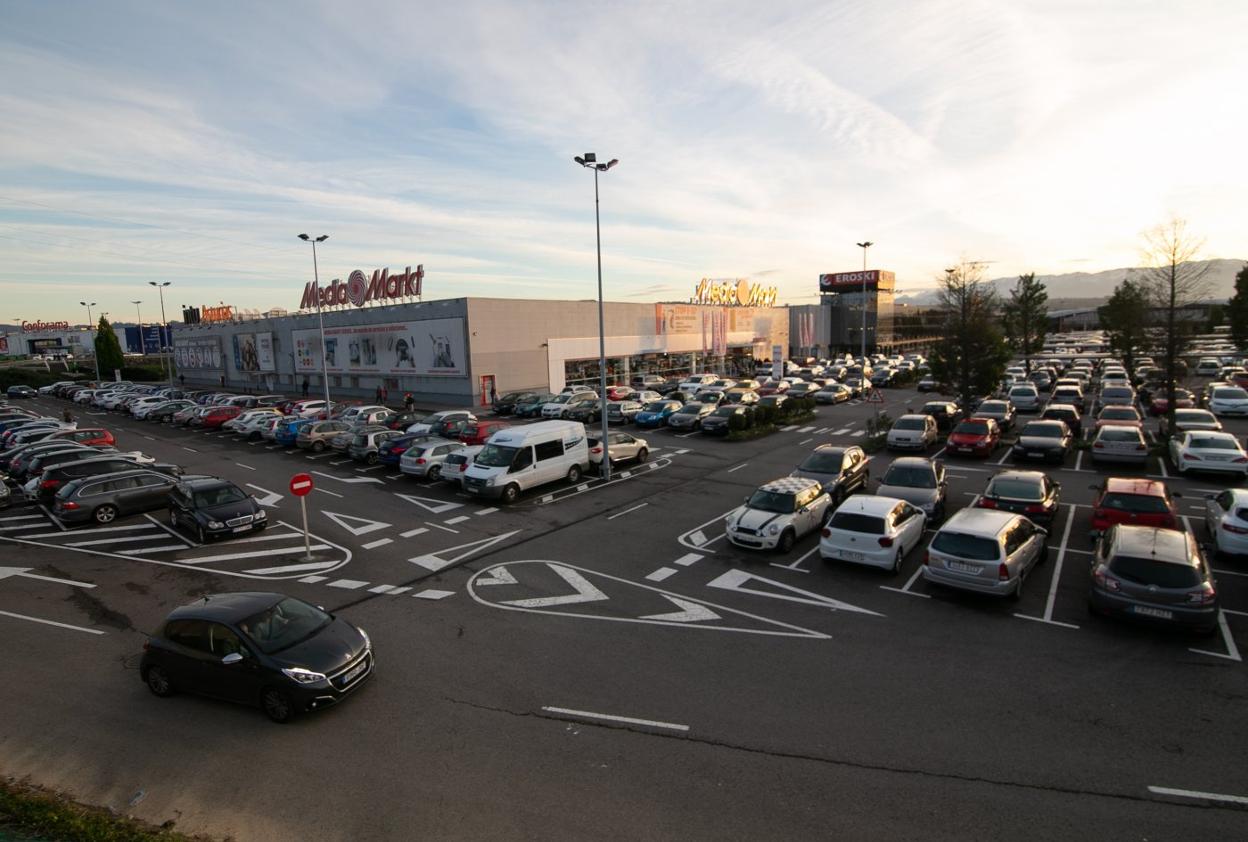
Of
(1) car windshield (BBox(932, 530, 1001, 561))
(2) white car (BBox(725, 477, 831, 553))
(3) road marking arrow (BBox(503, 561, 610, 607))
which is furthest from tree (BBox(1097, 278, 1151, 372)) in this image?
(3) road marking arrow (BBox(503, 561, 610, 607))

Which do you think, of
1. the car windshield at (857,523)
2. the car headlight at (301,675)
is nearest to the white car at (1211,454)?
the car windshield at (857,523)

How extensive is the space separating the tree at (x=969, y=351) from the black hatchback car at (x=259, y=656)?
3021 centimetres

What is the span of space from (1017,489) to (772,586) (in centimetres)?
712

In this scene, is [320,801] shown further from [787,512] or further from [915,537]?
[915,537]

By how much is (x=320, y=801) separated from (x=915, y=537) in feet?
40.9

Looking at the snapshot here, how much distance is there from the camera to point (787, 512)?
15.2 m

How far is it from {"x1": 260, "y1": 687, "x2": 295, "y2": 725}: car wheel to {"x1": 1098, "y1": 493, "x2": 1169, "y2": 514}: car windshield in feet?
52.3

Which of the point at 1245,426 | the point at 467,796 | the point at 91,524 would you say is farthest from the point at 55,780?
the point at 1245,426

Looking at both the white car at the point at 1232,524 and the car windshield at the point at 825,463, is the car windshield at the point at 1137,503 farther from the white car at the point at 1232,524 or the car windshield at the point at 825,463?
the car windshield at the point at 825,463

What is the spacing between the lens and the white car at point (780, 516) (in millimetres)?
14656

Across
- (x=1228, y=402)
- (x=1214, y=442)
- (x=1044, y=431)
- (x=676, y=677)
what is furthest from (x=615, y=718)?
(x=1228, y=402)

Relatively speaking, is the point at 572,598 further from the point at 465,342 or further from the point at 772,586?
the point at 465,342

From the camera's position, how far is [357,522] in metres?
18.3

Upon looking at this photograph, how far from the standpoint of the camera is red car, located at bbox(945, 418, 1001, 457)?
2419 centimetres
